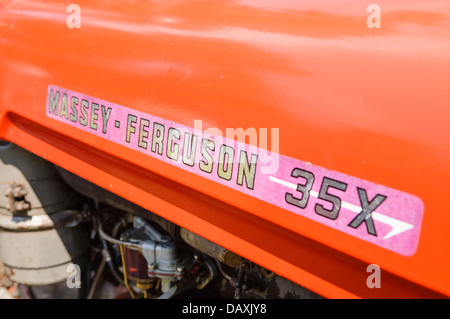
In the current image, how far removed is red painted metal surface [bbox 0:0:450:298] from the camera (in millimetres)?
731

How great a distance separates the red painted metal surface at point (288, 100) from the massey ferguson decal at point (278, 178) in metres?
0.02

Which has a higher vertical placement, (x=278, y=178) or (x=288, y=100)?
(x=288, y=100)

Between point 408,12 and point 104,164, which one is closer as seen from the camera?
point 408,12

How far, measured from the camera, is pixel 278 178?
0.86 metres

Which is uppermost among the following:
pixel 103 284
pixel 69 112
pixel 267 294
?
pixel 69 112

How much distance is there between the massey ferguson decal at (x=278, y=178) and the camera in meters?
0.74

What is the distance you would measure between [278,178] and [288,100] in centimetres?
14

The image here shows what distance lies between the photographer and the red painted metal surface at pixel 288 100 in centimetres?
73

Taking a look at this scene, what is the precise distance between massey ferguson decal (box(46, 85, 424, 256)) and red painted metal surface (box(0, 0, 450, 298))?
0.05ft

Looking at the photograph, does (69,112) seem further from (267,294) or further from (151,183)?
Answer: (267,294)

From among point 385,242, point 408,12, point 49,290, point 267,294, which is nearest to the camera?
point 385,242

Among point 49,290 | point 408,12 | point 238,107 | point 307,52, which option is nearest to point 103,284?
point 49,290

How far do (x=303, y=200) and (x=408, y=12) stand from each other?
384 millimetres

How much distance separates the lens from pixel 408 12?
2.83 ft
